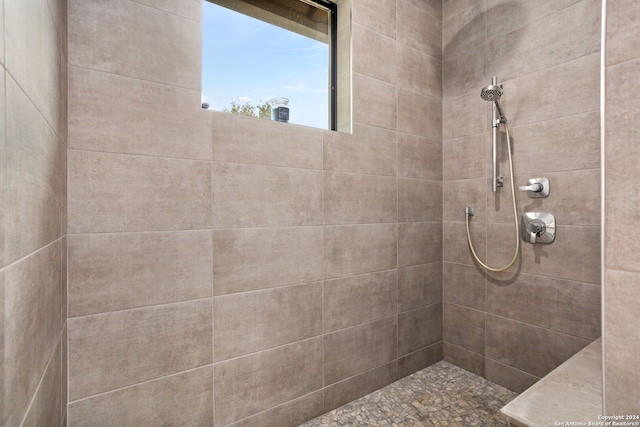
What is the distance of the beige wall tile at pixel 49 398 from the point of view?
0.70 m

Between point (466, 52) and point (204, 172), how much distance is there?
191 cm

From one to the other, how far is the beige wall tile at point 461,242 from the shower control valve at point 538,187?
0.36 meters

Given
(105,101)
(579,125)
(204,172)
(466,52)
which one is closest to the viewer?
(105,101)

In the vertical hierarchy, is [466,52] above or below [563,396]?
above

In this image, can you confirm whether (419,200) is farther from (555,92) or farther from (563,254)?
(555,92)

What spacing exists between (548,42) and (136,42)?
208 cm

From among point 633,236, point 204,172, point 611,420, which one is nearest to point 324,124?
point 204,172

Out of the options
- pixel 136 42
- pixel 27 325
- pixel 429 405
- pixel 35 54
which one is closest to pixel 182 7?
pixel 136 42

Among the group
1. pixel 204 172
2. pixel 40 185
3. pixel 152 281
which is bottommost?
pixel 152 281

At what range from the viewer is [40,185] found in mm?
781

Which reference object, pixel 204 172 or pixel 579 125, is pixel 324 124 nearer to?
pixel 204 172

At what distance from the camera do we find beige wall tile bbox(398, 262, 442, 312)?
204cm

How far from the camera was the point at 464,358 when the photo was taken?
2.16m

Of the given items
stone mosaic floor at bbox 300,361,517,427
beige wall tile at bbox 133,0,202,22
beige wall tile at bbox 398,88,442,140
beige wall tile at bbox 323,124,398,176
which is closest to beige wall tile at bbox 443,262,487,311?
stone mosaic floor at bbox 300,361,517,427
